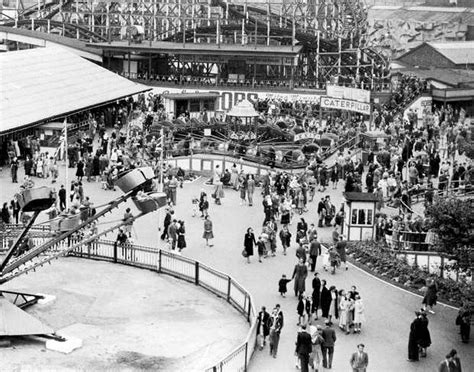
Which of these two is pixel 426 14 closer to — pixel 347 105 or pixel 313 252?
pixel 347 105

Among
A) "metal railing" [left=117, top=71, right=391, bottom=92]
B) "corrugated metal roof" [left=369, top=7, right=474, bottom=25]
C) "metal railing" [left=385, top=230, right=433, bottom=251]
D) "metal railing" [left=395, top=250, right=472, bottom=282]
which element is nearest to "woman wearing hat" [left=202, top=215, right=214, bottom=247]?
"metal railing" [left=385, top=230, right=433, bottom=251]

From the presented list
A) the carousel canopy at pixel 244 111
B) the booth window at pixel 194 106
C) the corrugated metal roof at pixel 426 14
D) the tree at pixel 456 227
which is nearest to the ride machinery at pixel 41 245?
the tree at pixel 456 227

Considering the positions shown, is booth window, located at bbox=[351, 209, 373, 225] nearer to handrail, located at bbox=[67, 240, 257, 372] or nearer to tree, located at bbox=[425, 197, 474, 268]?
tree, located at bbox=[425, 197, 474, 268]

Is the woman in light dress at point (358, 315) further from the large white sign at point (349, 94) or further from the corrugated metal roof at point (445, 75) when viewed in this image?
the corrugated metal roof at point (445, 75)

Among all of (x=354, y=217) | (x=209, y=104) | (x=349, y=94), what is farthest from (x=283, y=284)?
(x=209, y=104)

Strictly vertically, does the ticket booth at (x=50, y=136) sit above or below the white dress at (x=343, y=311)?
above

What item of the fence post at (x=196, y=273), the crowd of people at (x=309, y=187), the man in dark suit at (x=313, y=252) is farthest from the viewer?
the man in dark suit at (x=313, y=252)
